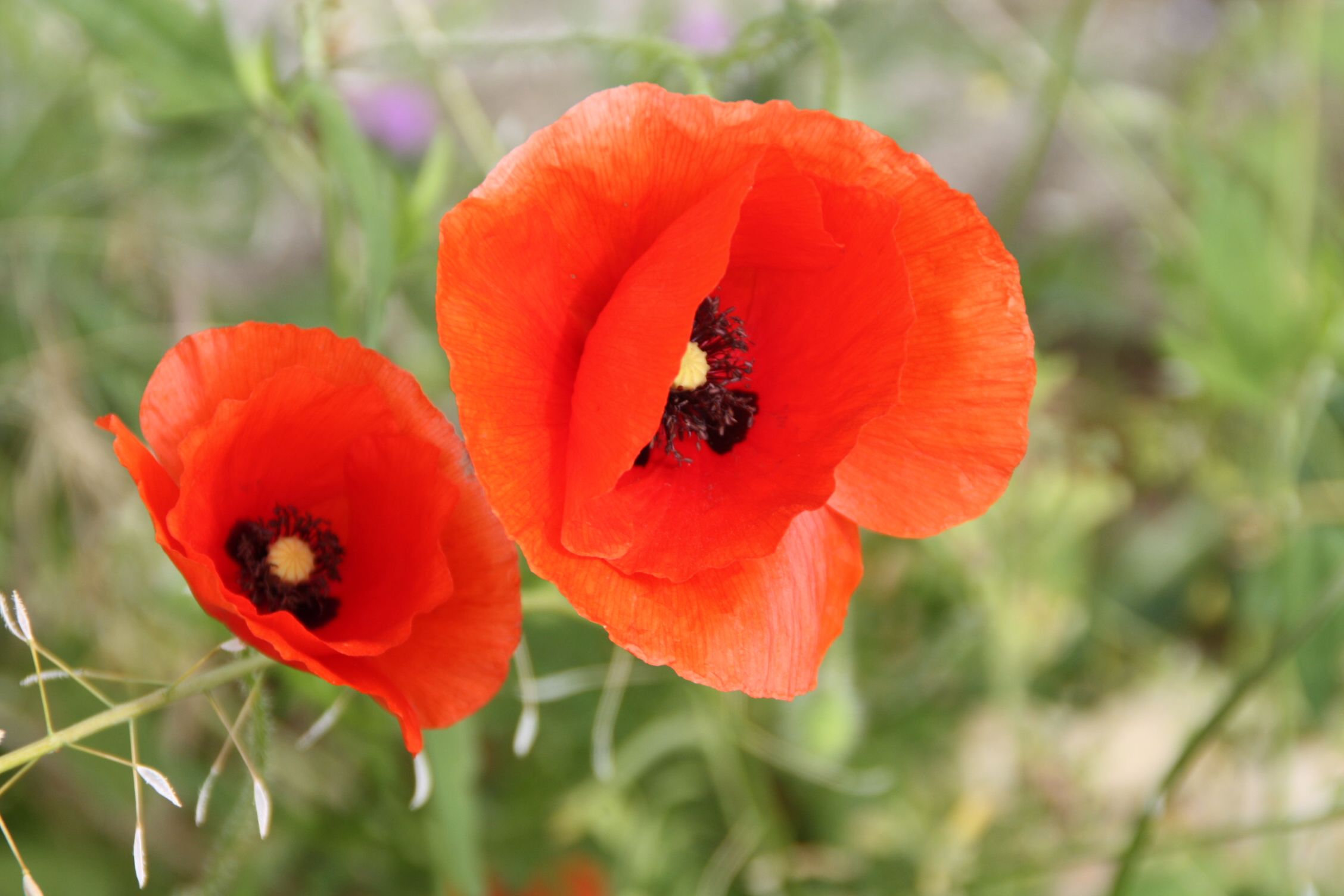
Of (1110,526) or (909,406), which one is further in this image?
(1110,526)

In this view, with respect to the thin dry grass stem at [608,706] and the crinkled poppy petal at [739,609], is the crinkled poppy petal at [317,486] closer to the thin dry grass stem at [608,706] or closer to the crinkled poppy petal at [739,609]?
the crinkled poppy petal at [739,609]

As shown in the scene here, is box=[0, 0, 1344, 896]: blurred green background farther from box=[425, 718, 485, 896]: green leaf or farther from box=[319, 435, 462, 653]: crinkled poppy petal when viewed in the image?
box=[319, 435, 462, 653]: crinkled poppy petal

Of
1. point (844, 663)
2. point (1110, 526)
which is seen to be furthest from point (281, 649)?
point (1110, 526)

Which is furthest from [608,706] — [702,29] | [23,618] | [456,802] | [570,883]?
[702,29]

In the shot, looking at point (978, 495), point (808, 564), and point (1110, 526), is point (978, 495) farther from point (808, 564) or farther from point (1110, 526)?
point (1110, 526)

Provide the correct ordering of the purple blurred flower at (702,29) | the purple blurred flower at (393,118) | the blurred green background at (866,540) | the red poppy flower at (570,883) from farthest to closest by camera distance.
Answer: the purple blurred flower at (393,118)
the purple blurred flower at (702,29)
the red poppy flower at (570,883)
the blurred green background at (866,540)

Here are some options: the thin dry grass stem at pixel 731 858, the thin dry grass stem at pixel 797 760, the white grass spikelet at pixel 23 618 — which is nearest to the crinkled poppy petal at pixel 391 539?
the white grass spikelet at pixel 23 618

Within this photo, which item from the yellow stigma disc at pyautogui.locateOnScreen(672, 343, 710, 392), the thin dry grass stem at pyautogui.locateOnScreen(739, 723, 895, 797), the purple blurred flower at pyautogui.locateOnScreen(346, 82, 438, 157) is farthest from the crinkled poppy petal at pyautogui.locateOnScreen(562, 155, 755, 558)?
the purple blurred flower at pyautogui.locateOnScreen(346, 82, 438, 157)
